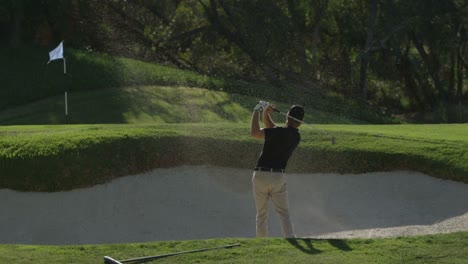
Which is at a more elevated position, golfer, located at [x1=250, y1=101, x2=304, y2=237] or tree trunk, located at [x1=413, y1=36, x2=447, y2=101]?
tree trunk, located at [x1=413, y1=36, x2=447, y2=101]

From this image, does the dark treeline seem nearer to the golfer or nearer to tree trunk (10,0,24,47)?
tree trunk (10,0,24,47)

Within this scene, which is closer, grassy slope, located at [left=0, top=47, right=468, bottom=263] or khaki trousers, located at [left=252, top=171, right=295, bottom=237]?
grassy slope, located at [left=0, top=47, right=468, bottom=263]

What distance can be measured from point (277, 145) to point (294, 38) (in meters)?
24.7

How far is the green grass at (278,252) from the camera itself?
8156mm

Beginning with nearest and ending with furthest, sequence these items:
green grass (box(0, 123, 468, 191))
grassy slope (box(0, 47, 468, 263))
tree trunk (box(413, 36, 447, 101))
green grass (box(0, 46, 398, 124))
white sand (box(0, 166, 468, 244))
→ grassy slope (box(0, 47, 468, 263)) → white sand (box(0, 166, 468, 244)) → green grass (box(0, 123, 468, 191)) → green grass (box(0, 46, 398, 124)) → tree trunk (box(413, 36, 447, 101))

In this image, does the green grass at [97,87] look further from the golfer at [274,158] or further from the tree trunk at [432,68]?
the golfer at [274,158]

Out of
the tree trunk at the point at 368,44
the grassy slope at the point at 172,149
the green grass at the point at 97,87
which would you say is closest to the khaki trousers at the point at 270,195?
the grassy slope at the point at 172,149

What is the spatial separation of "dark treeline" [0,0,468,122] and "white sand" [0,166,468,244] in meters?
19.2

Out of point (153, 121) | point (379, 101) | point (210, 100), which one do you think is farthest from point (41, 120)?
point (379, 101)

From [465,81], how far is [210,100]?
16.5 m

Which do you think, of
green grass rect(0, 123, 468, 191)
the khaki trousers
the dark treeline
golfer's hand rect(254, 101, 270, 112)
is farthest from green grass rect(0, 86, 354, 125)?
golfer's hand rect(254, 101, 270, 112)

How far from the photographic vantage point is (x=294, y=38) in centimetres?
3362

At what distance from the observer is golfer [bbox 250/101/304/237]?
30.4 ft

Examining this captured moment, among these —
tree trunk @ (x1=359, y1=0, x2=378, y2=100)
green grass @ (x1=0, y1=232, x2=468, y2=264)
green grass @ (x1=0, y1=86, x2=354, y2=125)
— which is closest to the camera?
green grass @ (x1=0, y1=232, x2=468, y2=264)
